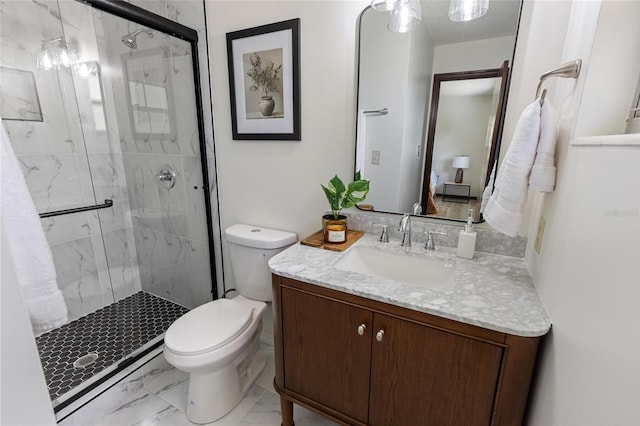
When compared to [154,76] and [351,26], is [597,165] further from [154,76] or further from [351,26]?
[154,76]

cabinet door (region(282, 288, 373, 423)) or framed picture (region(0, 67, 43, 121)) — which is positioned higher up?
framed picture (region(0, 67, 43, 121))

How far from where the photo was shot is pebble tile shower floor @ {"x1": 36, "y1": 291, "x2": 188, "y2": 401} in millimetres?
1521

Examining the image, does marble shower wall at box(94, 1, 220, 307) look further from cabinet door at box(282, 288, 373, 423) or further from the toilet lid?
cabinet door at box(282, 288, 373, 423)

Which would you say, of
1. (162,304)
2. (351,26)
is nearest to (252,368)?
(162,304)

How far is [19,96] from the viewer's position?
1.72 meters

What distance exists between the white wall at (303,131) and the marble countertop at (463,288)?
17.5 inches

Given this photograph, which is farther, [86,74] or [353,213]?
[86,74]

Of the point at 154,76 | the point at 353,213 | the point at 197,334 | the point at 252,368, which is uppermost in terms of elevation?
the point at 154,76

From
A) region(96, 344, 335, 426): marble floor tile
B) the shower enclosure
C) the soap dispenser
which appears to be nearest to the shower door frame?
the shower enclosure

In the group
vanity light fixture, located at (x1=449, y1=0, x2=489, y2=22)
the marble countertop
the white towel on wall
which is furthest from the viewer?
vanity light fixture, located at (x1=449, y1=0, x2=489, y2=22)

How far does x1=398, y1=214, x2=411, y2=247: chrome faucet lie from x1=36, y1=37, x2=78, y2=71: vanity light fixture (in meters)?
2.33

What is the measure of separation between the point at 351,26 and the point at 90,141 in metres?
1.94

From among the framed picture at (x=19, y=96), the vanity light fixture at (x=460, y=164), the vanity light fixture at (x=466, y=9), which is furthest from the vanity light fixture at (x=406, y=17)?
the framed picture at (x=19, y=96)

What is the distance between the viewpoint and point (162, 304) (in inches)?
86.5
